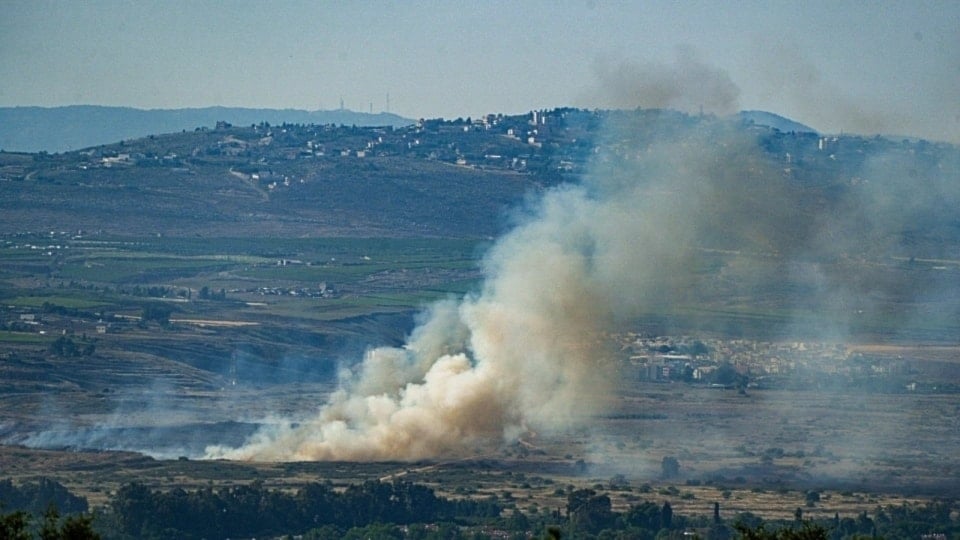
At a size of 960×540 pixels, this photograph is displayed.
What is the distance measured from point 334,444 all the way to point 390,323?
45990 mm

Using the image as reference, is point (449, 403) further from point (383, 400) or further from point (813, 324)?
point (813, 324)

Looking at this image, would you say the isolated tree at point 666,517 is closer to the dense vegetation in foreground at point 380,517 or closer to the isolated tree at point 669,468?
the dense vegetation in foreground at point 380,517

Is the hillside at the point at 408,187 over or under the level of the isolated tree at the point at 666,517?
over

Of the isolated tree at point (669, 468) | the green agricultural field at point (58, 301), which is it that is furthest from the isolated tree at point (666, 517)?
the green agricultural field at point (58, 301)

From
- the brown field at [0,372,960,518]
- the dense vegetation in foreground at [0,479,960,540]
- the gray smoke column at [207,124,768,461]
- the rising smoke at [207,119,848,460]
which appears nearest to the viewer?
the dense vegetation in foreground at [0,479,960,540]

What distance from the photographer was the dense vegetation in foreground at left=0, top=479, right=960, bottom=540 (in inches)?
2200

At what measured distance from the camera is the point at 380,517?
59.2 meters

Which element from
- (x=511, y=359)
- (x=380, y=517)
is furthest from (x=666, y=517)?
(x=511, y=359)

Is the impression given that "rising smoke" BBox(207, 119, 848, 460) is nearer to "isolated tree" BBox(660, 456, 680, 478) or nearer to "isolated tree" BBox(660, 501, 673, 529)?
"isolated tree" BBox(660, 456, 680, 478)

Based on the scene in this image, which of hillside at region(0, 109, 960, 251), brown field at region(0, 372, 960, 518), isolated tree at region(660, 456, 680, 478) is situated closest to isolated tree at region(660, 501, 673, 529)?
brown field at region(0, 372, 960, 518)

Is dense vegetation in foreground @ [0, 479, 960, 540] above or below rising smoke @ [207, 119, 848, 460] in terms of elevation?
below

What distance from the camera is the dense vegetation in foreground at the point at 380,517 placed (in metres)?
55.9

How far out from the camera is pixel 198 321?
117m

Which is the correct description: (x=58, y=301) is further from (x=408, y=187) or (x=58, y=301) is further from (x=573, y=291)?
(x=408, y=187)
